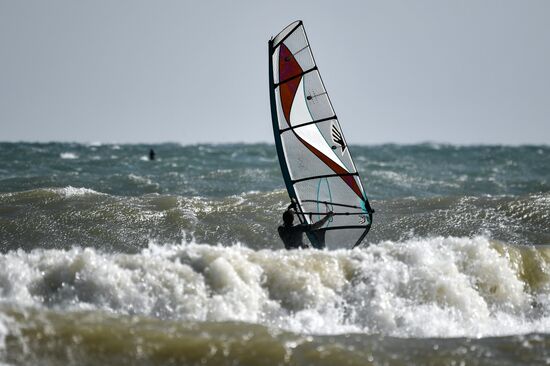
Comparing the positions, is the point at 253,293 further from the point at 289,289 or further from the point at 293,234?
the point at 293,234

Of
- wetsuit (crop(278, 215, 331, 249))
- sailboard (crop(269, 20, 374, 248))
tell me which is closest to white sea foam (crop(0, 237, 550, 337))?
wetsuit (crop(278, 215, 331, 249))

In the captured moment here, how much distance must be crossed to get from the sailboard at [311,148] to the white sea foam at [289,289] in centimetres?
95

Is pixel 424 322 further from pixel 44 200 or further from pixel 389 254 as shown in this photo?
pixel 44 200

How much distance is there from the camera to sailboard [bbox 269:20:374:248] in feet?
31.6

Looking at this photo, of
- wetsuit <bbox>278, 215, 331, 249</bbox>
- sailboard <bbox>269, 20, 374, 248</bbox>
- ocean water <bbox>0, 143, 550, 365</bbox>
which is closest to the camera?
ocean water <bbox>0, 143, 550, 365</bbox>

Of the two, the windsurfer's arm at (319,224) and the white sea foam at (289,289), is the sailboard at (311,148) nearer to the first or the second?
the windsurfer's arm at (319,224)

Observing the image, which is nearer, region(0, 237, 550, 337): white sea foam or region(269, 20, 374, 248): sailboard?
region(0, 237, 550, 337): white sea foam

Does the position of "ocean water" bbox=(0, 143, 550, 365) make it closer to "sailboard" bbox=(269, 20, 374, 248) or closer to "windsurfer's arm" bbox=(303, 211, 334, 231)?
"windsurfer's arm" bbox=(303, 211, 334, 231)

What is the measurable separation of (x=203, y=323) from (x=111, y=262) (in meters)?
1.36

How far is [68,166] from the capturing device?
24.5 meters

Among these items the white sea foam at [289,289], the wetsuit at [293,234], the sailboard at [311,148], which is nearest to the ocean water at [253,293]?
the white sea foam at [289,289]

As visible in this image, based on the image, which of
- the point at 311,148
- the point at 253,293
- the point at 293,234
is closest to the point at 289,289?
the point at 253,293

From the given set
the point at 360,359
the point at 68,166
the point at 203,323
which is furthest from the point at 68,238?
the point at 68,166

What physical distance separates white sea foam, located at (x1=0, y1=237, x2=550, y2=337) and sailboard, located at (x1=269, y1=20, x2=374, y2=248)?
0.95 m
